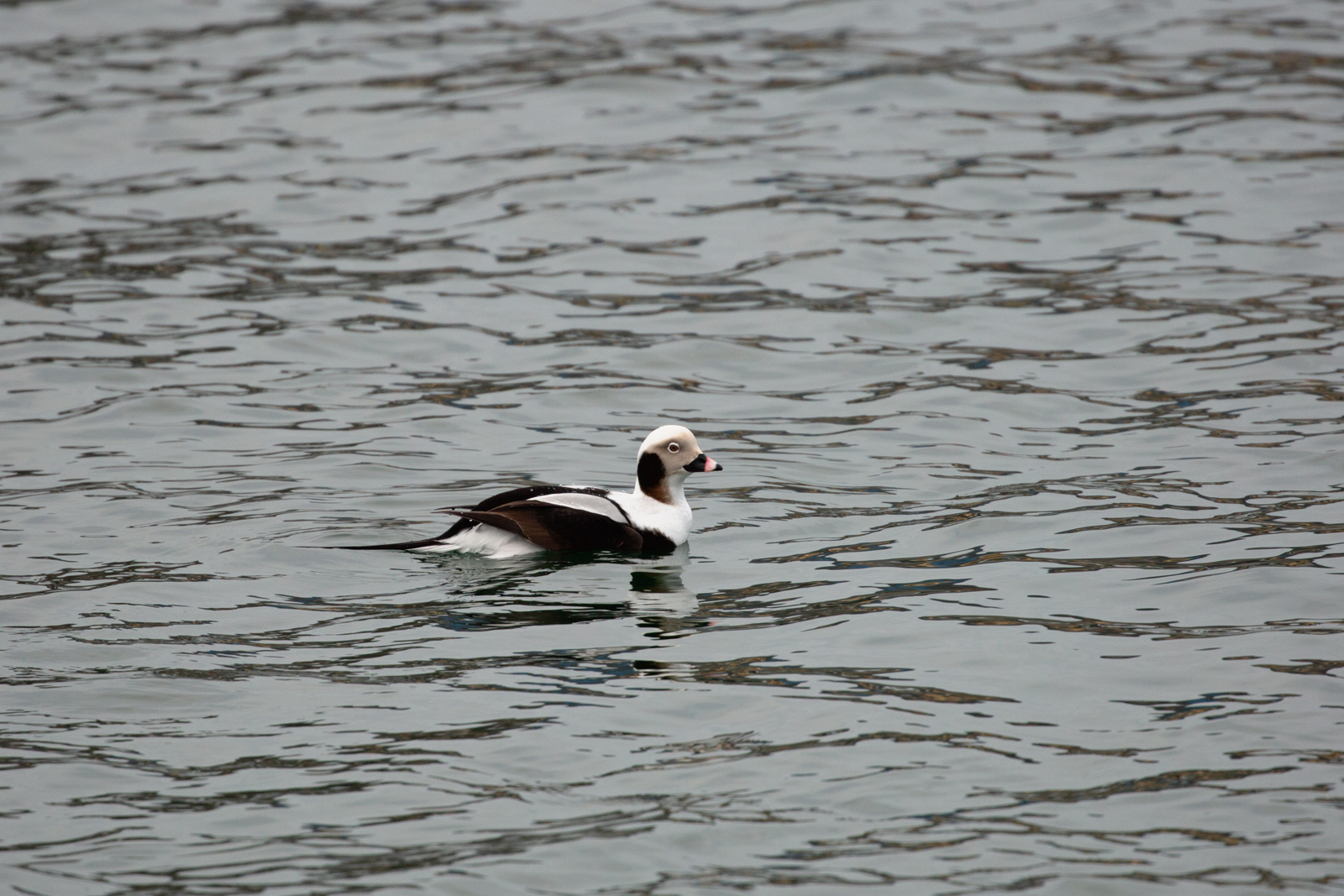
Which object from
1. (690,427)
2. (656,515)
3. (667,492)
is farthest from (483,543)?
(690,427)

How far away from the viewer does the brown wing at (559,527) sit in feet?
29.5

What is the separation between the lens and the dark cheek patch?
9594 millimetres

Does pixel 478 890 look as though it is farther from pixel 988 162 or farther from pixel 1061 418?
pixel 988 162

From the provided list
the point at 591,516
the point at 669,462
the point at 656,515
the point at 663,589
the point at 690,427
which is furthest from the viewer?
the point at 690,427

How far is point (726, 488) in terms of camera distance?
10.6 m

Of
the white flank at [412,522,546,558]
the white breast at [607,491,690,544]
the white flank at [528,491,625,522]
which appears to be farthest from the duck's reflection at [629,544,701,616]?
the white flank at [412,522,546,558]

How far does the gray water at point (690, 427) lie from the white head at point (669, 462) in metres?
0.44

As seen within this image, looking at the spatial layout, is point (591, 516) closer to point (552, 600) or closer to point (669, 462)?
point (669, 462)

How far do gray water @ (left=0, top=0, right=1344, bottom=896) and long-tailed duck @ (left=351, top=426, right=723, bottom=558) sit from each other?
0.15m

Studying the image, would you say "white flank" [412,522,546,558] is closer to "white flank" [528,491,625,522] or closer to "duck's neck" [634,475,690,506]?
"white flank" [528,491,625,522]

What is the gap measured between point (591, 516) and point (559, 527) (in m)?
0.22

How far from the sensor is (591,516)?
925 cm

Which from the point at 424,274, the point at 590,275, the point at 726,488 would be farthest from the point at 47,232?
the point at 726,488

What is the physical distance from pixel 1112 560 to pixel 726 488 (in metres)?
2.76
